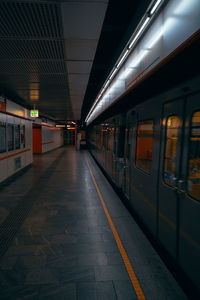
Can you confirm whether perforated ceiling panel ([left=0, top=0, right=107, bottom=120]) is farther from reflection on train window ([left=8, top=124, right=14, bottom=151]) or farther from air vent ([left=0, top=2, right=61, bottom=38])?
reflection on train window ([left=8, top=124, right=14, bottom=151])

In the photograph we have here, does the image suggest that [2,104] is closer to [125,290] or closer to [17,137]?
[17,137]

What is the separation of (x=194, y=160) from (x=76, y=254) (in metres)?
2.33

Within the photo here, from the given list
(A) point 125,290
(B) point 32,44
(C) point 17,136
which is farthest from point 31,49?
(C) point 17,136

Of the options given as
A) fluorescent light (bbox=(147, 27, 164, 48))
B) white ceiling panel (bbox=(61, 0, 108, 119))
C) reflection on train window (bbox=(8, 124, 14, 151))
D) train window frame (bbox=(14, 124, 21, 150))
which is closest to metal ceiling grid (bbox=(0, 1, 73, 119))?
white ceiling panel (bbox=(61, 0, 108, 119))

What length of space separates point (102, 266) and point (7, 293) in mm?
1266

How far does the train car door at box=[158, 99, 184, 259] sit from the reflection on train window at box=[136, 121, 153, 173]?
500 millimetres

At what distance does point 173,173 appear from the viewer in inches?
100

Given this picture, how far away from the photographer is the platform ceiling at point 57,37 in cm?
246

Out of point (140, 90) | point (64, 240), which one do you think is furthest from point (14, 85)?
point (64, 240)

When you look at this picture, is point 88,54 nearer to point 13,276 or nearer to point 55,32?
point 55,32

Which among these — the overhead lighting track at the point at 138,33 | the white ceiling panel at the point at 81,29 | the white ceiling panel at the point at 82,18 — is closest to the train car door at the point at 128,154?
the overhead lighting track at the point at 138,33

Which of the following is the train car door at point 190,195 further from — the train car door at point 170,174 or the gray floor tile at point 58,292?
the gray floor tile at point 58,292

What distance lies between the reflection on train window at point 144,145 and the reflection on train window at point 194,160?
1128mm

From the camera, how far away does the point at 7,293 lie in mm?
2260
